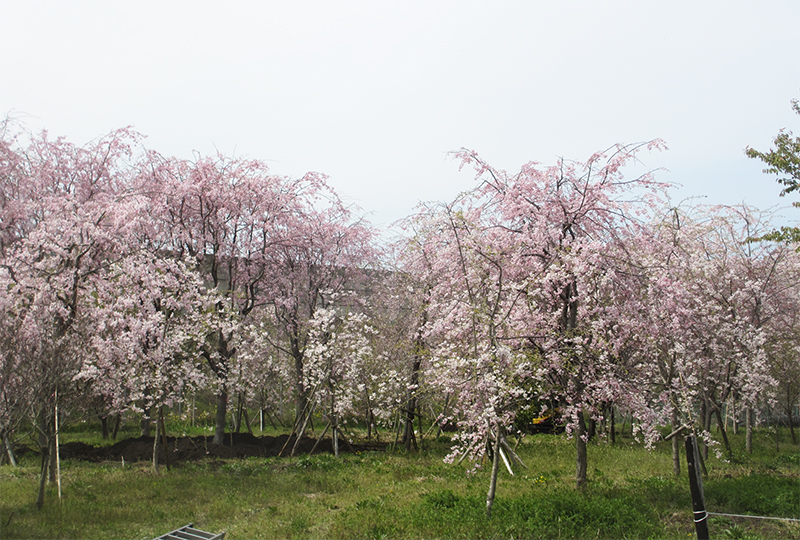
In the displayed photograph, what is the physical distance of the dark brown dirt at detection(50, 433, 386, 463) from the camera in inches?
551

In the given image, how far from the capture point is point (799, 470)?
13188 mm

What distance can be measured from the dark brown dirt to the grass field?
93 centimetres

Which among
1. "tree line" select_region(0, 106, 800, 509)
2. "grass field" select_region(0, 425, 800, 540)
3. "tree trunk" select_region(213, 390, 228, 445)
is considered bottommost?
"grass field" select_region(0, 425, 800, 540)

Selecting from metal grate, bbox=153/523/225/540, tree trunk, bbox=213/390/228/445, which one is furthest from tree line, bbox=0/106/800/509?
metal grate, bbox=153/523/225/540

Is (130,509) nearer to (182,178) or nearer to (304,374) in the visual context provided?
(304,374)

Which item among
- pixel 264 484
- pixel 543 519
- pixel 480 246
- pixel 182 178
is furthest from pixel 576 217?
pixel 182 178

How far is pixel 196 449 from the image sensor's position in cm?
1462

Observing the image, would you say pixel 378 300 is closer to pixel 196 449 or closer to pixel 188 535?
pixel 196 449

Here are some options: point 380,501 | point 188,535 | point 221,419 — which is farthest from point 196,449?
point 188,535

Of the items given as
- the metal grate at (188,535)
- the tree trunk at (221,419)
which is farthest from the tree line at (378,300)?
the metal grate at (188,535)

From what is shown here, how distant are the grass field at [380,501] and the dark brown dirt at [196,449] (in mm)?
930

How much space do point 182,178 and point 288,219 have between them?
3285 mm

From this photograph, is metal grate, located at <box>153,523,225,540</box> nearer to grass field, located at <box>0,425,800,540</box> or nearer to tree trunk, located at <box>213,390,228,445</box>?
grass field, located at <box>0,425,800,540</box>

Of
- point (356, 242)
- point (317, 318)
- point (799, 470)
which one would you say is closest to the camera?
point (799, 470)
